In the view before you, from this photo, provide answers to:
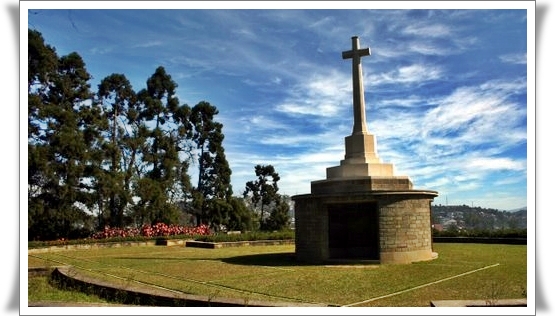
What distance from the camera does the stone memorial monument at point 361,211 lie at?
41.0 ft

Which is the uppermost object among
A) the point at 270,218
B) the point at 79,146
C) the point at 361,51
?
the point at 361,51

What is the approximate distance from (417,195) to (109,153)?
20.7 metres

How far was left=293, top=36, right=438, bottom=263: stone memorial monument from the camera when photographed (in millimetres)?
12484

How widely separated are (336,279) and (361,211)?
4602 mm

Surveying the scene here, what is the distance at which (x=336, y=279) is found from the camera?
992cm

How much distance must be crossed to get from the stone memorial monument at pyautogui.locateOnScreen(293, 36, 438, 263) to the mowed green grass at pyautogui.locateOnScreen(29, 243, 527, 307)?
2.31 feet

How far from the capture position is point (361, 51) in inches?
567

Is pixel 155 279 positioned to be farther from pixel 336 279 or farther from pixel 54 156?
pixel 54 156

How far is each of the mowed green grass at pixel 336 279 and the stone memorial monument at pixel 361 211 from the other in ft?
2.31

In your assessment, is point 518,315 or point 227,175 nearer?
point 518,315

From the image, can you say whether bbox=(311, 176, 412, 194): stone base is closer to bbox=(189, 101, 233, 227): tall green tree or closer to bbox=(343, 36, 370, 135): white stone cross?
bbox=(343, 36, 370, 135): white stone cross

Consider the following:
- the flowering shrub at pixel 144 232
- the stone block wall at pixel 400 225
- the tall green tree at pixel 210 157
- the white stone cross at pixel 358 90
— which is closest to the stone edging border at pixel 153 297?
the stone block wall at pixel 400 225

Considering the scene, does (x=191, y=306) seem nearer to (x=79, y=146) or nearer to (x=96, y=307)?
(x=96, y=307)

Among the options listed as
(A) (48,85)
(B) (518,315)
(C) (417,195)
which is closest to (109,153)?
(A) (48,85)
